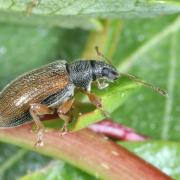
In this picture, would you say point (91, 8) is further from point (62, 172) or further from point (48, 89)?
point (62, 172)

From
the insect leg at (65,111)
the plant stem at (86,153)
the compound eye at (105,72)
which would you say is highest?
the compound eye at (105,72)

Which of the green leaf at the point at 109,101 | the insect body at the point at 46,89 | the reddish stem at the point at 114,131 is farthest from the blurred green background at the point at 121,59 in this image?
the green leaf at the point at 109,101

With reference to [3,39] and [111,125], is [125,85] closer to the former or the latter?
[111,125]

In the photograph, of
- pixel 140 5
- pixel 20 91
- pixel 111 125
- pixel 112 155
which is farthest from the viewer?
pixel 111 125

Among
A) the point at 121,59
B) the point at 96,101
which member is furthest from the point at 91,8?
the point at 121,59

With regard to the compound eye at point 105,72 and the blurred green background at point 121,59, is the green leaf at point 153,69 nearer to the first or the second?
the blurred green background at point 121,59

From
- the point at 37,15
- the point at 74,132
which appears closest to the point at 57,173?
the point at 74,132
